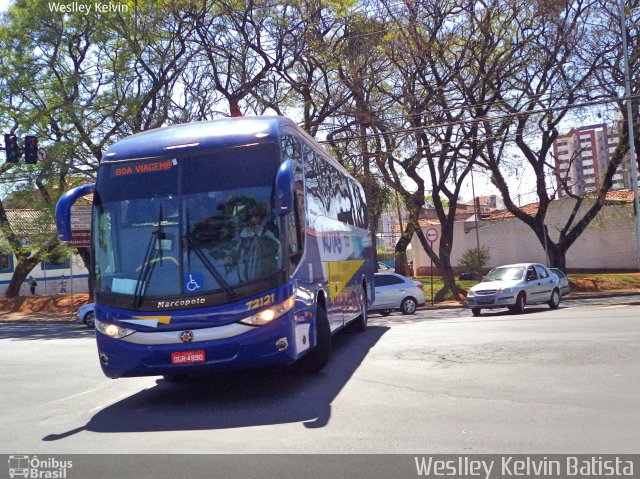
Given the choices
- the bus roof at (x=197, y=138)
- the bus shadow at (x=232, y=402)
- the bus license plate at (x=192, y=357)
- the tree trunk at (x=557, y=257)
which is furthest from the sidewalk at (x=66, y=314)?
the bus license plate at (x=192, y=357)

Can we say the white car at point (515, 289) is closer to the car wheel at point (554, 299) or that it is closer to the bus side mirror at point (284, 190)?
the car wheel at point (554, 299)

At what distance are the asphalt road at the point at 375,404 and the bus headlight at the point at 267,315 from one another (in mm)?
1013

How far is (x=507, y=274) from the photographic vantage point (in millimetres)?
23000

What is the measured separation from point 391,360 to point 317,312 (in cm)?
164

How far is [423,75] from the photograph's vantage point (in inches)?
1232

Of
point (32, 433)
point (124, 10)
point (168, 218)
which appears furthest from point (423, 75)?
point (32, 433)

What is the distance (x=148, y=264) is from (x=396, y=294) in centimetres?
1767

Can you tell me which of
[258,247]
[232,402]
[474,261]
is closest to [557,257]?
[474,261]

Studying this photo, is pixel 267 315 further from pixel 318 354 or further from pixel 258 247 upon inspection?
pixel 318 354

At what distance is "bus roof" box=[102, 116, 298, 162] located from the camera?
9.23 meters

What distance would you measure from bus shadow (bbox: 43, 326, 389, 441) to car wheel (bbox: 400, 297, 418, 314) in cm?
1421

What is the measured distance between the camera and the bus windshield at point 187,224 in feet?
28.4

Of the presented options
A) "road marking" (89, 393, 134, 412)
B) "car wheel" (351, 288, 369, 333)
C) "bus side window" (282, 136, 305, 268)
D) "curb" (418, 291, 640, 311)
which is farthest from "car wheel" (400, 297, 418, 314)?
"road marking" (89, 393, 134, 412)

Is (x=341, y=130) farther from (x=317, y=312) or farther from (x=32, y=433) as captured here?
(x=32, y=433)
